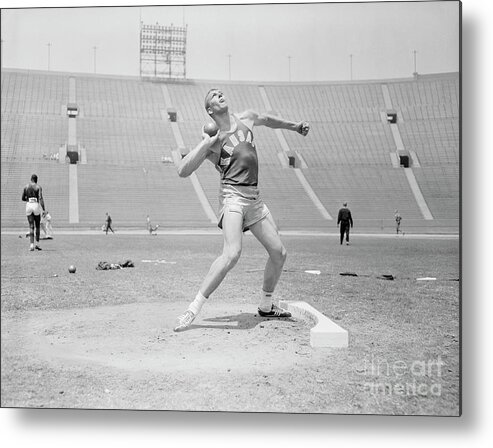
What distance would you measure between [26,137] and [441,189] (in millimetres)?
3299

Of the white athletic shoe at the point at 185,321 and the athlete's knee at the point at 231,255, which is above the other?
the athlete's knee at the point at 231,255

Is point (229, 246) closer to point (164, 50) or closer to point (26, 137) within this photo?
point (164, 50)

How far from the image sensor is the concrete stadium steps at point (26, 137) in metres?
4.64

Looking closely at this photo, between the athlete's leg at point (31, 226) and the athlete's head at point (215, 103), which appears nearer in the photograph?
the athlete's head at point (215, 103)

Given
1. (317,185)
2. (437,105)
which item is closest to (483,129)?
(437,105)

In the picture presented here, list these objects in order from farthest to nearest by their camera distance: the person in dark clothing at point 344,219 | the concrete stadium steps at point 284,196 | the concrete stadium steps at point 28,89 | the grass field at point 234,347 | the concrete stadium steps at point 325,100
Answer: the person in dark clothing at point 344,219 → the concrete stadium steps at point 325,100 → the concrete stadium steps at point 284,196 → the concrete stadium steps at point 28,89 → the grass field at point 234,347

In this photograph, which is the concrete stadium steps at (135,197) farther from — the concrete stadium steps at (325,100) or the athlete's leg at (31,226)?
the concrete stadium steps at (325,100)

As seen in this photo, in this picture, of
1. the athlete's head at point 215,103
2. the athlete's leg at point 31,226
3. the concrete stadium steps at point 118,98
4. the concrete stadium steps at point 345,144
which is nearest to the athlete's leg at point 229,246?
the athlete's head at point 215,103

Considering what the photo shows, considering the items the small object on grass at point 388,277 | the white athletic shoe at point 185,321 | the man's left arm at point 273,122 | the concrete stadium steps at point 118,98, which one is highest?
the concrete stadium steps at point 118,98

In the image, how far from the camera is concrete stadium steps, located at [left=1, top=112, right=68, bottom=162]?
4645 millimetres

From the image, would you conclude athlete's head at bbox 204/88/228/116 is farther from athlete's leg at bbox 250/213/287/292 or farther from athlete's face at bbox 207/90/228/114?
athlete's leg at bbox 250/213/287/292

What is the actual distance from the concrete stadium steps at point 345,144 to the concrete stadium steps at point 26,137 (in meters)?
2.08

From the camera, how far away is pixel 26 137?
5023mm

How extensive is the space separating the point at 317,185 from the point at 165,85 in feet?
6.33
